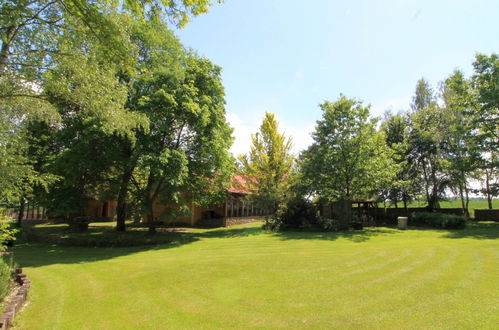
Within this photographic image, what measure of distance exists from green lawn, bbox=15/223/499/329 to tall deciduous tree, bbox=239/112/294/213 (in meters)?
11.1

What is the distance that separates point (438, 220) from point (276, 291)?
2061cm

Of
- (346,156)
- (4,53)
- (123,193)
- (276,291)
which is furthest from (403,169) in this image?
(4,53)

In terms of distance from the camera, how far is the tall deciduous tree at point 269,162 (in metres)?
22.0

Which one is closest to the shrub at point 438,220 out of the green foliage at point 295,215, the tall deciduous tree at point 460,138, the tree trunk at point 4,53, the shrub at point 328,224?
the tall deciduous tree at point 460,138

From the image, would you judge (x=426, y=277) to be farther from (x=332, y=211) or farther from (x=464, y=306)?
(x=332, y=211)

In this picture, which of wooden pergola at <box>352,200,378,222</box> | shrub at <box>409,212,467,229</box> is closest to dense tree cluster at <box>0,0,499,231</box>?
wooden pergola at <box>352,200,378,222</box>

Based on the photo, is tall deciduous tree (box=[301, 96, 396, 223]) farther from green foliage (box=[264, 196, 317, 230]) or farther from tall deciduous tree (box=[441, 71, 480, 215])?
tall deciduous tree (box=[441, 71, 480, 215])

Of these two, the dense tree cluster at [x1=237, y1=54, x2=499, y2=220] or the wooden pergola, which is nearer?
the dense tree cluster at [x1=237, y1=54, x2=499, y2=220]

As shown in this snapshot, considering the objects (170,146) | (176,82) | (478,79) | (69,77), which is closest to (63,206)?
(170,146)

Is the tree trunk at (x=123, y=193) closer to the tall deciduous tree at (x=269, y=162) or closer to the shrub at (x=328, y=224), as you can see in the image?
the tall deciduous tree at (x=269, y=162)

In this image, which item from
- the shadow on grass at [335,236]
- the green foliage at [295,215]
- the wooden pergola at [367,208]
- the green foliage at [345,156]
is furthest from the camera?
the wooden pergola at [367,208]

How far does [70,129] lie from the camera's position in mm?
15336

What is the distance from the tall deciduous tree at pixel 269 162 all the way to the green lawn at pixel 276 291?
36.4 feet

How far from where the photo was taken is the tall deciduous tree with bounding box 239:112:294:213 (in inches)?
866
